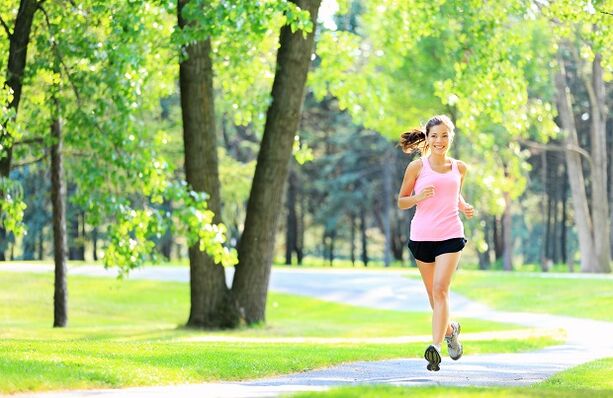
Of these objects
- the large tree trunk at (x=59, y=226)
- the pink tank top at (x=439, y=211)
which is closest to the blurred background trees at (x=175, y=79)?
the large tree trunk at (x=59, y=226)

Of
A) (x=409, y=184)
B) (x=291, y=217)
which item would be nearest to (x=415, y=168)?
(x=409, y=184)

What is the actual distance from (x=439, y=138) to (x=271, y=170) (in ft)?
34.2

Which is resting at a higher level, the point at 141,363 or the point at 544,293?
the point at 141,363

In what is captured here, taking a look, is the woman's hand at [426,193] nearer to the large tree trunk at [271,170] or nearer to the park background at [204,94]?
the park background at [204,94]

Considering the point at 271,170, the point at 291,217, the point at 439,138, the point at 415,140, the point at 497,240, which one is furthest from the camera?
the point at 497,240

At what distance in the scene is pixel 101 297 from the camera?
34438mm

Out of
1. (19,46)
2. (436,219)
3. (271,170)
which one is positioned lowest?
(436,219)

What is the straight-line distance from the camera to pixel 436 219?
33.9 feet

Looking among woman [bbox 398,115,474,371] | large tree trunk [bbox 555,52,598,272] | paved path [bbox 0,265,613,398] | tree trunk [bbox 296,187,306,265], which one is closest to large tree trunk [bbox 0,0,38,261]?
paved path [bbox 0,265,613,398]

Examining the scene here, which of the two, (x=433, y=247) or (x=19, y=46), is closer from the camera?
(x=433, y=247)

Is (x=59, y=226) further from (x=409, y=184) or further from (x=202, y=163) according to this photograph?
(x=409, y=184)

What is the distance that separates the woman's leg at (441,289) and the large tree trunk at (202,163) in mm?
10155

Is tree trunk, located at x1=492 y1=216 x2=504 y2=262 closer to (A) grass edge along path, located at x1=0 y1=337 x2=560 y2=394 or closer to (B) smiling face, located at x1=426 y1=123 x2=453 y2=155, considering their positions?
(A) grass edge along path, located at x1=0 y1=337 x2=560 y2=394

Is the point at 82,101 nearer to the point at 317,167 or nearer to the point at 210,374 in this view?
the point at 210,374
